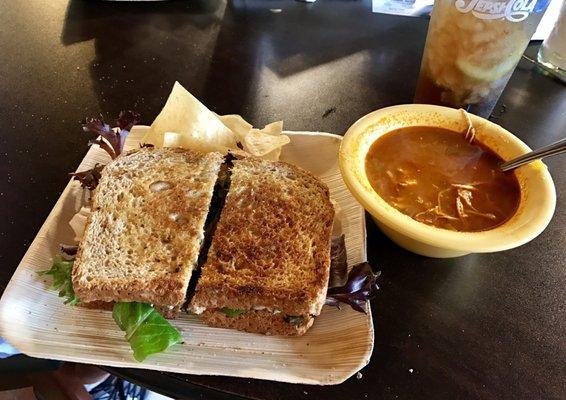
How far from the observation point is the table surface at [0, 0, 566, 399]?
1021 mm

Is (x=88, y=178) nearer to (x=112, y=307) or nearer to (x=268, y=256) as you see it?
(x=112, y=307)

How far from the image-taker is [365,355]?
3.13ft

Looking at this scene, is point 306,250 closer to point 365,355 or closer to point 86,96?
point 365,355

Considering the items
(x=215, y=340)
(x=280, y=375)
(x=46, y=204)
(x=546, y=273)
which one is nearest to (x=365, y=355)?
(x=280, y=375)

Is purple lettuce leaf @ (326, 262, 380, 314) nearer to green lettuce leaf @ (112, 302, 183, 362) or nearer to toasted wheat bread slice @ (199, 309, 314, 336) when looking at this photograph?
toasted wheat bread slice @ (199, 309, 314, 336)

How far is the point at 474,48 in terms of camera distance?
1378 mm

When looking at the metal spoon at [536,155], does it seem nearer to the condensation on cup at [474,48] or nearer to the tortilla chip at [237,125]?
the condensation on cup at [474,48]

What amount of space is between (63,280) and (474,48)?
3.95 ft

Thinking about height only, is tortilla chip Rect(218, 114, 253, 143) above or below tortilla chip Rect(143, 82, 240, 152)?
below

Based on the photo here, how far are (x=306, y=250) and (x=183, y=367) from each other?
36cm

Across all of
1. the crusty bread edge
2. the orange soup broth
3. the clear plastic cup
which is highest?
the orange soup broth

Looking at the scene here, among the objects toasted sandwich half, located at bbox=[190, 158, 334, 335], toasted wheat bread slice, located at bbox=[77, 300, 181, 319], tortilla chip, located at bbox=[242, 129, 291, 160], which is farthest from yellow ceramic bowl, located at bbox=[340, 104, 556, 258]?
toasted wheat bread slice, located at bbox=[77, 300, 181, 319]

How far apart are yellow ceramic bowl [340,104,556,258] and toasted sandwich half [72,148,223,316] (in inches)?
14.1

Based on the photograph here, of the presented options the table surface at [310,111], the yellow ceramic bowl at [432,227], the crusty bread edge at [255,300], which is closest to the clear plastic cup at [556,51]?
the table surface at [310,111]
